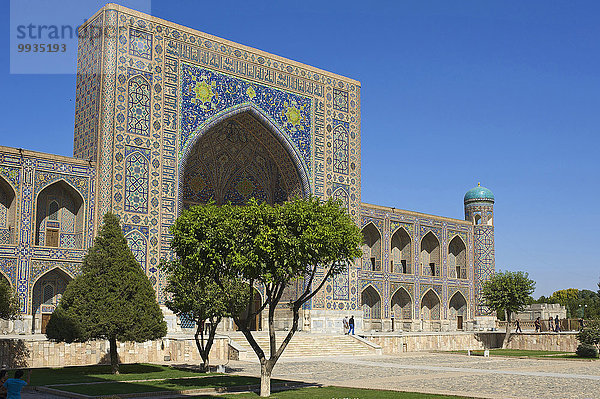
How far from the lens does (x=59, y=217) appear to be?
24656mm

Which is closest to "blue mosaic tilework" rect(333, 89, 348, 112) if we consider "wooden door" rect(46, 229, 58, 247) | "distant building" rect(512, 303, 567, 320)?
"wooden door" rect(46, 229, 58, 247)

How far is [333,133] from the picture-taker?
31391 millimetres

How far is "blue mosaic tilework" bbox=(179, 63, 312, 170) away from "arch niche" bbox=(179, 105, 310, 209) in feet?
1.61

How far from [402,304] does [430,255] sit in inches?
149

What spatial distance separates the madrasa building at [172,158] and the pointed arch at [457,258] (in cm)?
514

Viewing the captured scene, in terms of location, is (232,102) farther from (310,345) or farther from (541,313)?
(541,313)

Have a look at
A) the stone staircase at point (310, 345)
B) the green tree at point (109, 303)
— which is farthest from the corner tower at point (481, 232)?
the green tree at point (109, 303)

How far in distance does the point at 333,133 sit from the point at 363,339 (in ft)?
30.5

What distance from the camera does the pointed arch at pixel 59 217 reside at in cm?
2442

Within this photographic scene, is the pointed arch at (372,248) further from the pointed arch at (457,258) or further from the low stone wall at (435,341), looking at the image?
the pointed arch at (457,258)

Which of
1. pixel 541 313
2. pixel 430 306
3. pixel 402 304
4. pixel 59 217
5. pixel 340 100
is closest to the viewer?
pixel 59 217

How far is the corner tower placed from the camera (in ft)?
131

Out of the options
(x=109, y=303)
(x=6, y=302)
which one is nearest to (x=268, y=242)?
(x=109, y=303)

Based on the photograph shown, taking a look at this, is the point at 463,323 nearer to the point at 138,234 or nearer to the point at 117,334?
the point at 138,234
